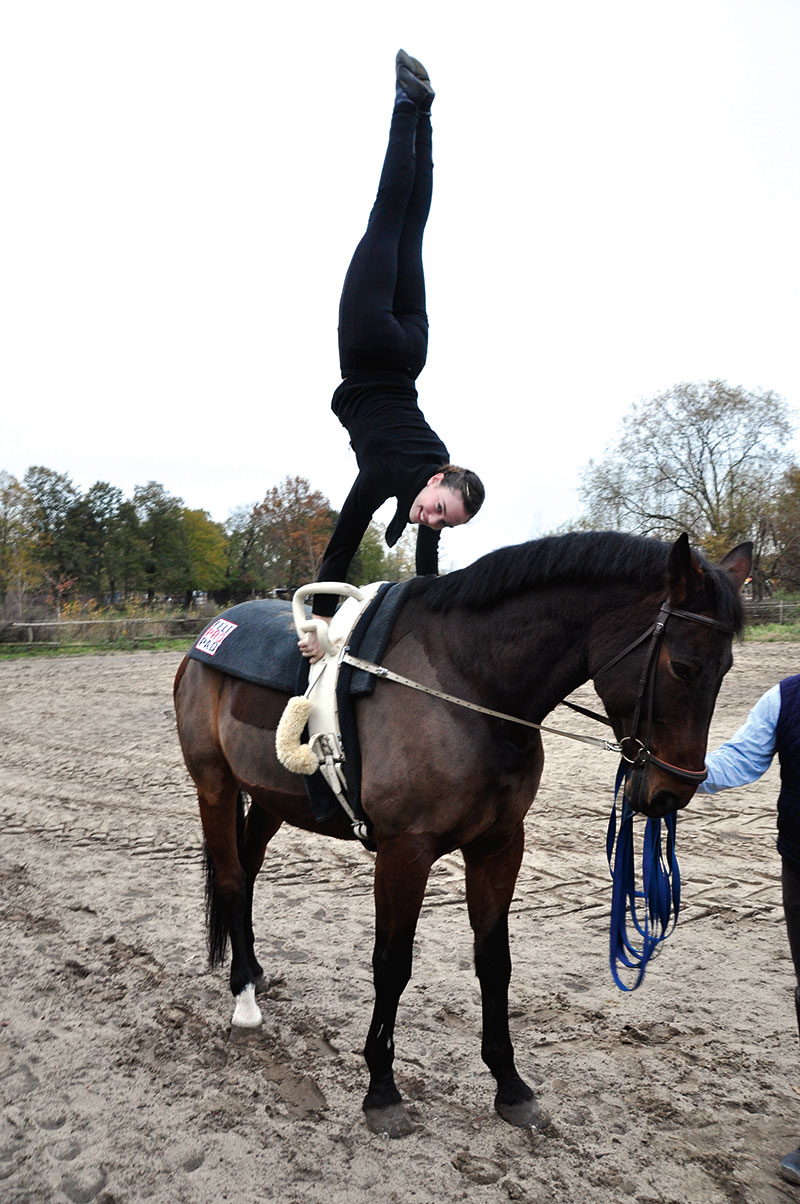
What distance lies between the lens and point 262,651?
369cm

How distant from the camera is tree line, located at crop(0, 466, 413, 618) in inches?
1422

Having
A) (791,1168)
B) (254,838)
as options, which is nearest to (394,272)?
(254,838)

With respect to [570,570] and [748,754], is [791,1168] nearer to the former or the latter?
[748,754]

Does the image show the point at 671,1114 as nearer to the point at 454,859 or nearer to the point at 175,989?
the point at 175,989

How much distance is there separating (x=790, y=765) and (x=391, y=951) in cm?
152

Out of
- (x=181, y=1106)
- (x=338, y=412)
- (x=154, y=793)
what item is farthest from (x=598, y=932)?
(x=154, y=793)

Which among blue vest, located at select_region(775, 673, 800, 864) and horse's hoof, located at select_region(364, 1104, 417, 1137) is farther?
horse's hoof, located at select_region(364, 1104, 417, 1137)

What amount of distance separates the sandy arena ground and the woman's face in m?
2.22

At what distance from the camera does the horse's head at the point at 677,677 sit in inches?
94.0

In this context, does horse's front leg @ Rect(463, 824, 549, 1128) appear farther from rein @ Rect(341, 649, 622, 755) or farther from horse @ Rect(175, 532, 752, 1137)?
rein @ Rect(341, 649, 622, 755)

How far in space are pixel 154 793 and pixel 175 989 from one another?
13.1ft

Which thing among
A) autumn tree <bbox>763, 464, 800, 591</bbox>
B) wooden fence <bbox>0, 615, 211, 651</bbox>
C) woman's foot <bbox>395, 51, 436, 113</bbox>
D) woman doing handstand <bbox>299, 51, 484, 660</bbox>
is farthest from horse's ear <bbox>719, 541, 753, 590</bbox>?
autumn tree <bbox>763, 464, 800, 591</bbox>

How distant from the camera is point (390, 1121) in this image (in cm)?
283

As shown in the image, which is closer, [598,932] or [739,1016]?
[739,1016]
